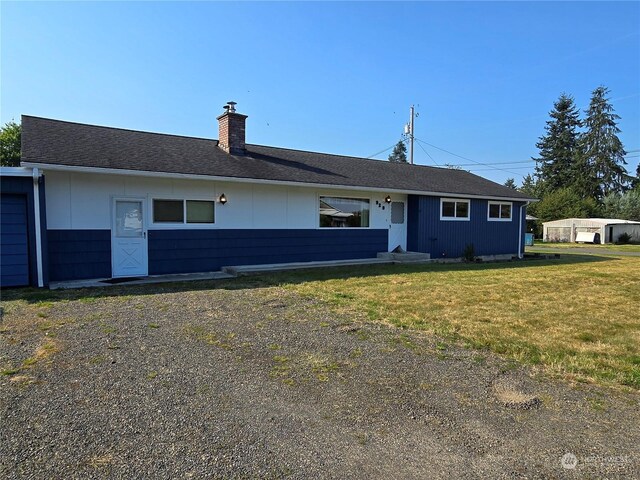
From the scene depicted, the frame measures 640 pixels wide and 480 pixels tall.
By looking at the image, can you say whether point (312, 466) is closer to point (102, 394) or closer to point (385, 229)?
point (102, 394)

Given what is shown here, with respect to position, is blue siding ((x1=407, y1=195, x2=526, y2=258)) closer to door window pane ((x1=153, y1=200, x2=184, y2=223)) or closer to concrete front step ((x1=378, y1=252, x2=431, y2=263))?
concrete front step ((x1=378, y1=252, x2=431, y2=263))

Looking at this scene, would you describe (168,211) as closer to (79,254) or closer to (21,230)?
(79,254)

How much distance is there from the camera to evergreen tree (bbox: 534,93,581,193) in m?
51.9

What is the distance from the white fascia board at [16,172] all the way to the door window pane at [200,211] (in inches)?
130

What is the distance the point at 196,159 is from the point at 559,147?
176 feet

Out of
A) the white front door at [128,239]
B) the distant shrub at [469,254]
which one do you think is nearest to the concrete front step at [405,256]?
the distant shrub at [469,254]

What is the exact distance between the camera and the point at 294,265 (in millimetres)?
11805

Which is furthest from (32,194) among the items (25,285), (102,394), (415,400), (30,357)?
(415,400)

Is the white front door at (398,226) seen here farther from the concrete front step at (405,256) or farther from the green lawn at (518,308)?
the green lawn at (518,308)

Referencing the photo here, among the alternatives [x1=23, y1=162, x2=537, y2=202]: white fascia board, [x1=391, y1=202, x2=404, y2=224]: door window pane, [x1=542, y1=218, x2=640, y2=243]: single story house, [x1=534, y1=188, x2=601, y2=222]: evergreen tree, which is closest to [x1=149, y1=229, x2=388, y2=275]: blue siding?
[x1=391, y1=202, x2=404, y2=224]: door window pane

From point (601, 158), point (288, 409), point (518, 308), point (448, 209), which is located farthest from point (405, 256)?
point (601, 158)

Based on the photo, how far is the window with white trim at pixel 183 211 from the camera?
10195 mm

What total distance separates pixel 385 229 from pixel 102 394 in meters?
11.7

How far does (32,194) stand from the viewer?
27.2ft
